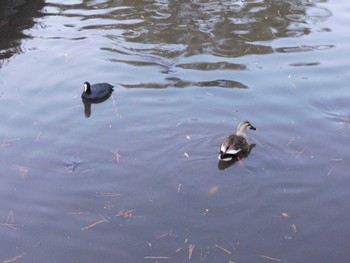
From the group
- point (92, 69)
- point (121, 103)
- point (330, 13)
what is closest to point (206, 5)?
point (330, 13)

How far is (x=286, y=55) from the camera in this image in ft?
40.9

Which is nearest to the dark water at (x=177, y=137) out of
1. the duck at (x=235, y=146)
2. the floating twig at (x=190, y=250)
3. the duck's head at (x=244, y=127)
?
the floating twig at (x=190, y=250)

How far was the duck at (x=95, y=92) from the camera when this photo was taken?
35.4 feet

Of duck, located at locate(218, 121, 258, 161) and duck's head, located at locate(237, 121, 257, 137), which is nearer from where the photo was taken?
duck, located at locate(218, 121, 258, 161)

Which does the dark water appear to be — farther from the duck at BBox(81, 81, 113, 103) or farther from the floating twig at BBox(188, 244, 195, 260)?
the duck at BBox(81, 81, 113, 103)

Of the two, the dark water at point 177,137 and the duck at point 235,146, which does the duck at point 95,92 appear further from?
the duck at point 235,146

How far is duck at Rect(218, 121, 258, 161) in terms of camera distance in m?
8.84

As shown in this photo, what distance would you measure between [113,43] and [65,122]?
12.2 ft

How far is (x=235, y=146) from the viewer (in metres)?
8.89

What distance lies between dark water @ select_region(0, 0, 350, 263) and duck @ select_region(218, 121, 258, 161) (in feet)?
0.49

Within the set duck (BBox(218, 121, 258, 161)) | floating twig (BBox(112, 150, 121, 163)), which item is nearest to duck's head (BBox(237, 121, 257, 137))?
duck (BBox(218, 121, 258, 161))

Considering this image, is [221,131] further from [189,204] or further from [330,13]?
[330,13]

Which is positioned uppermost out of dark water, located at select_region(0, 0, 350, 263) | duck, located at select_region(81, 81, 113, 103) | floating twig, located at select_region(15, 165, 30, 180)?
duck, located at select_region(81, 81, 113, 103)

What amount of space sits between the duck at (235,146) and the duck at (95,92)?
9.73ft
